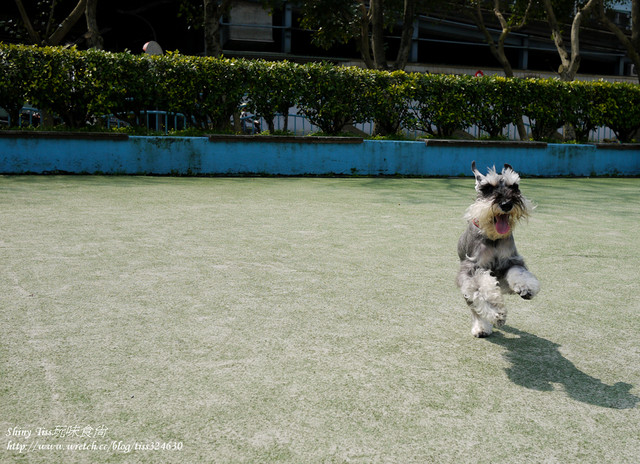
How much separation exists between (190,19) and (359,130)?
27.7 ft

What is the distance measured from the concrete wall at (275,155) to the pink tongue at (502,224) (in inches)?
417

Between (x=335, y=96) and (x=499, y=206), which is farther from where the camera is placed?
(x=335, y=96)

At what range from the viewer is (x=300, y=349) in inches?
149

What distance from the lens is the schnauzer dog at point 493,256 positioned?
3852 millimetres

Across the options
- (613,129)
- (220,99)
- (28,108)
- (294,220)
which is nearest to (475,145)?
(613,129)

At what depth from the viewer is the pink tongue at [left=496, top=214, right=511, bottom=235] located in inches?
157

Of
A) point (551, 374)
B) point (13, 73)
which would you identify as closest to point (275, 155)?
point (13, 73)

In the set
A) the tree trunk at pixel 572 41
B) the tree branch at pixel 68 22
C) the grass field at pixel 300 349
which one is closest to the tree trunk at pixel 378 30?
the tree trunk at pixel 572 41

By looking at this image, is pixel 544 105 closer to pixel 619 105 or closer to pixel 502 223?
pixel 619 105

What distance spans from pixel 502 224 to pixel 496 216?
0.06m

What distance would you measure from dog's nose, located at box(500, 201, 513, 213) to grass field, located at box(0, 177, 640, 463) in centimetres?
84

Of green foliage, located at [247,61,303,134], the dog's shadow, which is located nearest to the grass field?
the dog's shadow

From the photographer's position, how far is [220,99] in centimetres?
1462

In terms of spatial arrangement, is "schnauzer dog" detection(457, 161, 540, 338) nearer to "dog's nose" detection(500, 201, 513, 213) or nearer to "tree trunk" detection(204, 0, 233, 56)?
"dog's nose" detection(500, 201, 513, 213)
